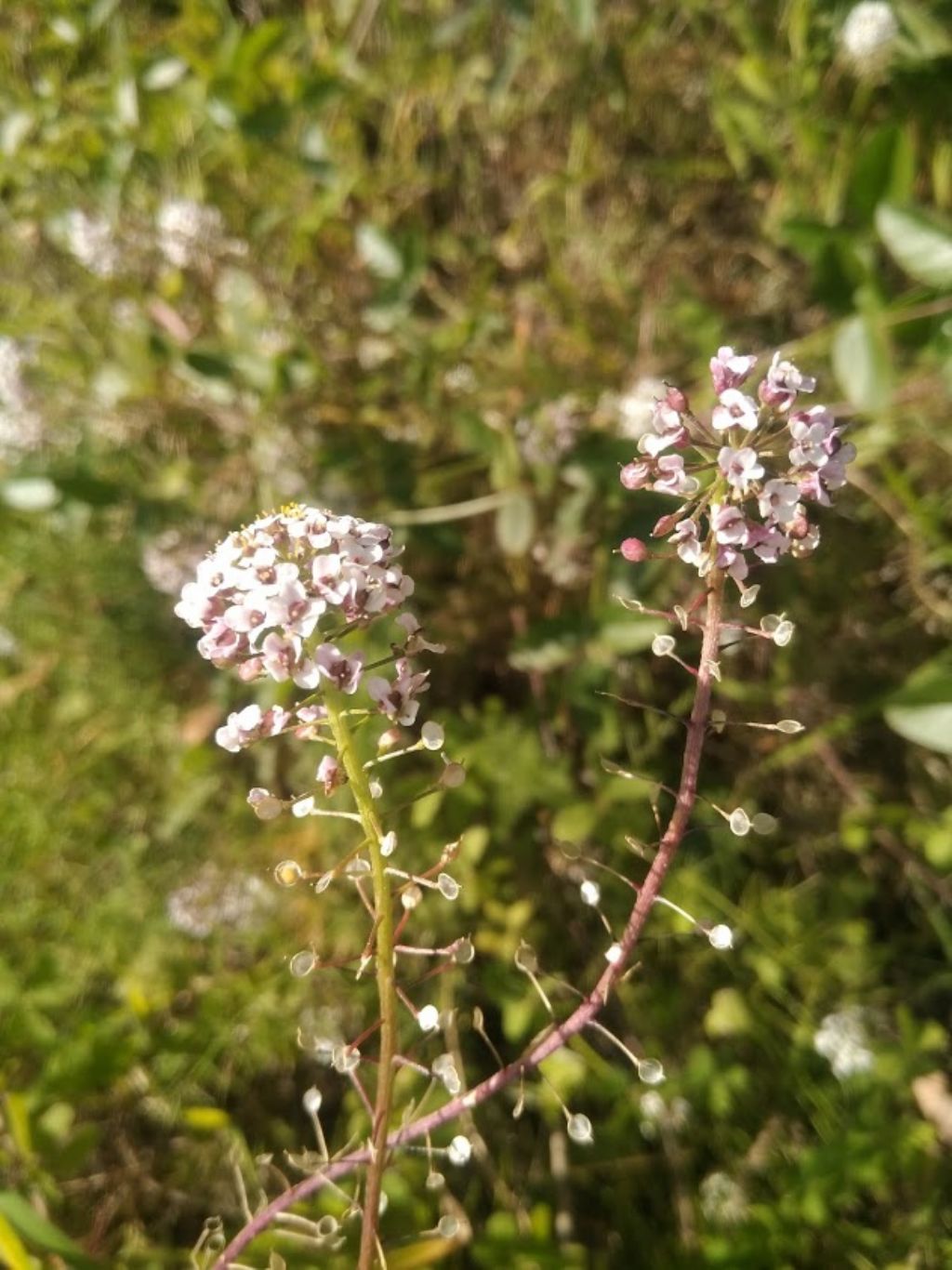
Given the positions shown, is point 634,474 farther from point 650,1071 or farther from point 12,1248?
point 12,1248

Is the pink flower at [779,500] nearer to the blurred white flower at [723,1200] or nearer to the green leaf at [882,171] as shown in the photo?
the green leaf at [882,171]

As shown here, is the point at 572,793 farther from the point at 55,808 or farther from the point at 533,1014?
the point at 55,808

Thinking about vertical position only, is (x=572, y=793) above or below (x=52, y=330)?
below

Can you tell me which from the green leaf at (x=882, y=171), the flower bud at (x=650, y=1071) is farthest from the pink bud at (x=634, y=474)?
the green leaf at (x=882, y=171)

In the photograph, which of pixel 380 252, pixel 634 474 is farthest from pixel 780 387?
pixel 380 252

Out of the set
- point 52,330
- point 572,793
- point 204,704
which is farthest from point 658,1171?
point 52,330

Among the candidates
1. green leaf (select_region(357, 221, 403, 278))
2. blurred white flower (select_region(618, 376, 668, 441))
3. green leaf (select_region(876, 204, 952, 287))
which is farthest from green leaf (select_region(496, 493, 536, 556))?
green leaf (select_region(876, 204, 952, 287))

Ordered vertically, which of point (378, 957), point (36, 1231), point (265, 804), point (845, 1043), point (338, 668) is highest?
point (338, 668)

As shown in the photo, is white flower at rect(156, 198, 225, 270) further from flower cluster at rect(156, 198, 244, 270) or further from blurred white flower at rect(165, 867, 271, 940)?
blurred white flower at rect(165, 867, 271, 940)
